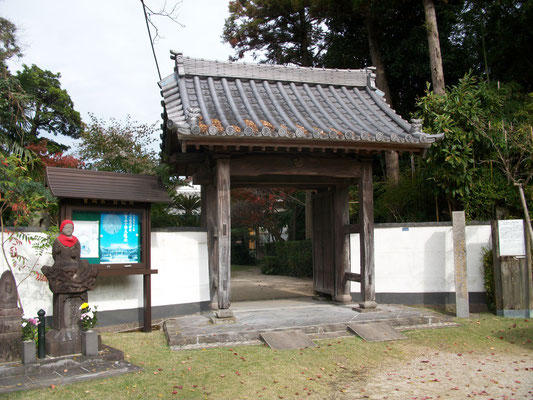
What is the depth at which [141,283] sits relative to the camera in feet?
26.6

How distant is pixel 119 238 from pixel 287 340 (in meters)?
3.22

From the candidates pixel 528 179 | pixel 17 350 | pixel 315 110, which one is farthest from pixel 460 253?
pixel 17 350

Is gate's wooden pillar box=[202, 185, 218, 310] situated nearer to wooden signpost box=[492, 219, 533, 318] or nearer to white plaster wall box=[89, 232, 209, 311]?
white plaster wall box=[89, 232, 209, 311]

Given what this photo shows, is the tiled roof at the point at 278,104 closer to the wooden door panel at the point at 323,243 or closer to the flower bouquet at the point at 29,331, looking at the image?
the wooden door panel at the point at 323,243

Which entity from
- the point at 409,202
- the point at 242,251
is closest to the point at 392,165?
the point at 409,202

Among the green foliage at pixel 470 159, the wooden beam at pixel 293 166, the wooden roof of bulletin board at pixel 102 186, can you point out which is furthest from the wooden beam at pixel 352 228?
the wooden roof of bulletin board at pixel 102 186

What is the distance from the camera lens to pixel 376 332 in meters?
7.12

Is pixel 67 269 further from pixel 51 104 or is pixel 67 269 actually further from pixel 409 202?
pixel 51 104

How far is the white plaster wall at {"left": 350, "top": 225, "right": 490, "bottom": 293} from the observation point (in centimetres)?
925

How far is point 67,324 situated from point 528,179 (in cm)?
868

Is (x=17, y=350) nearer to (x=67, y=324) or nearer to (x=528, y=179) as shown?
(x=67, y=324)

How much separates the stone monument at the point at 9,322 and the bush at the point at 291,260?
44.6 ft

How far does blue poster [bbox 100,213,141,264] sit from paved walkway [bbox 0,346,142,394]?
2.07 metres

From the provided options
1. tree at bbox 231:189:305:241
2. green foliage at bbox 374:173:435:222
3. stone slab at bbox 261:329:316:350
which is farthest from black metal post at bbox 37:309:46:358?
tree at bbox 231:189:305:241
